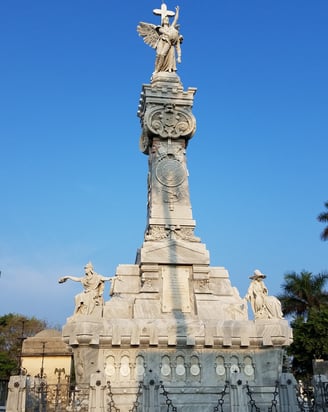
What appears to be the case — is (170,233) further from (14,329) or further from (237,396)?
(14,329)

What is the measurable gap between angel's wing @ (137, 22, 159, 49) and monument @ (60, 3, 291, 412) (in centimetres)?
537

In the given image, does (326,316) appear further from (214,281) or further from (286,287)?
(214,281)

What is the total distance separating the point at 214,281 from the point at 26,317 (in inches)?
1370

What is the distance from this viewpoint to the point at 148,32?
2209cm

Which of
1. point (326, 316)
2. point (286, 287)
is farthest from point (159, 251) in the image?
point (286, 287)

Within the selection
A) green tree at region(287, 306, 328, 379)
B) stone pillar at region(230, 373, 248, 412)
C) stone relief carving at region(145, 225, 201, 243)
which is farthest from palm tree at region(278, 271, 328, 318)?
stone pillar at region(230, 373, 248, 412)

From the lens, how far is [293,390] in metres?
11.1

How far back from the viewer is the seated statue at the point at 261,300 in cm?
1507

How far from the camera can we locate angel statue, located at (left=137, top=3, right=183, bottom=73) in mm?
21422

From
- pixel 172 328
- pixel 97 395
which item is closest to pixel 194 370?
pixel 172 328

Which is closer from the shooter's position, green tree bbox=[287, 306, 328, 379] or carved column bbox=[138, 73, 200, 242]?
carved column bbox=[138, 73, 200, 242]

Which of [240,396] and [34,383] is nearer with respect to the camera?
[240,396]

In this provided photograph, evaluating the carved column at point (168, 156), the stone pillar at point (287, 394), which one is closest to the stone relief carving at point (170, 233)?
the carved column at point (168, 156)

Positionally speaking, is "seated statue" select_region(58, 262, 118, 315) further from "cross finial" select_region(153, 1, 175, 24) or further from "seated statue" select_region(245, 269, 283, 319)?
"cross finial" select_region(153, 1, 175, 24)
